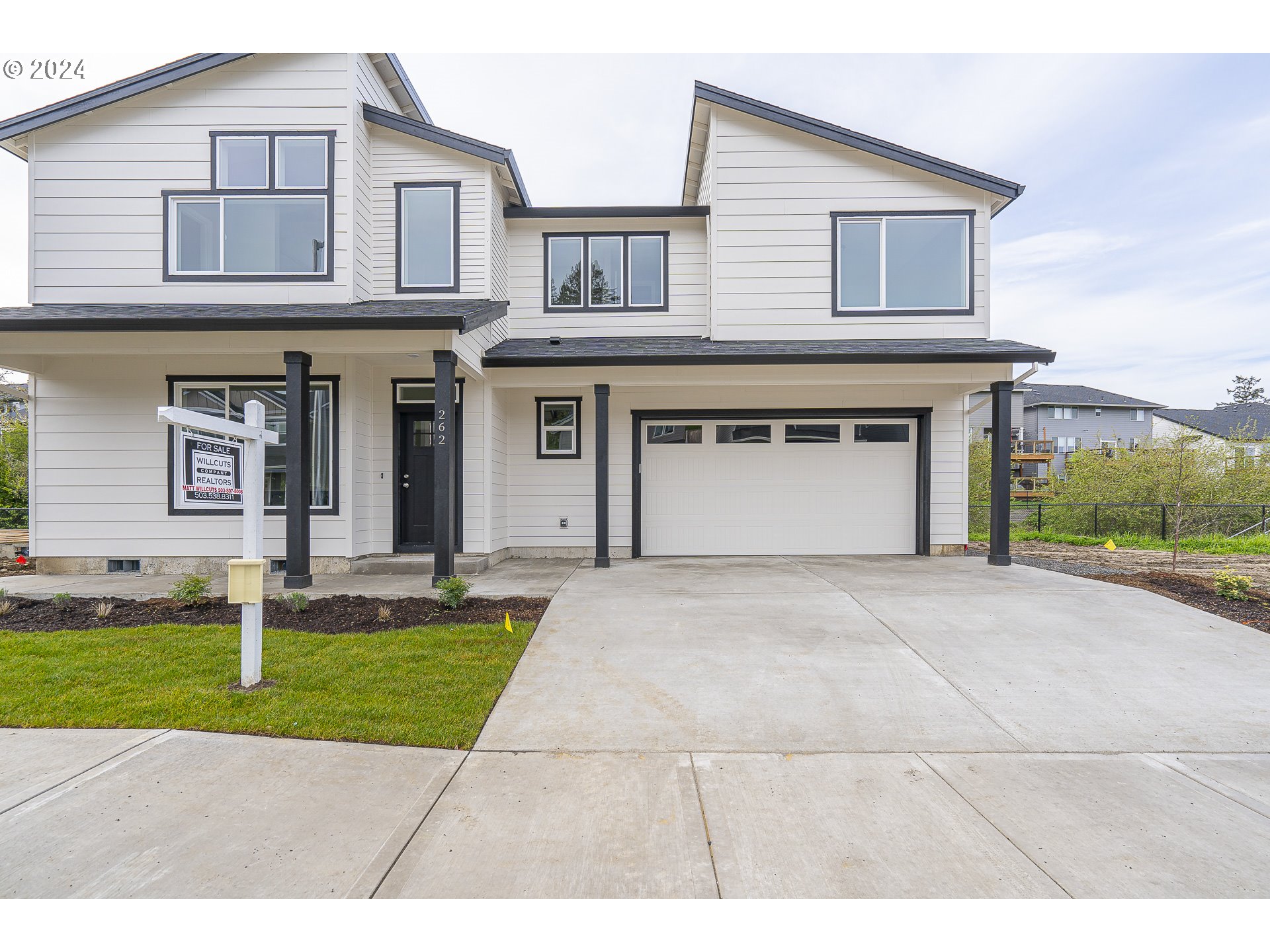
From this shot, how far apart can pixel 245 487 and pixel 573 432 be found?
6541mm

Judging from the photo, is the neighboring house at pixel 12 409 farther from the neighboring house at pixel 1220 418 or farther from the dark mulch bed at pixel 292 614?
the neighboring house at pixel 1220 418

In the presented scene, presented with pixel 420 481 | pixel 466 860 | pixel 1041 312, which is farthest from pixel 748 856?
pixel 1041 312

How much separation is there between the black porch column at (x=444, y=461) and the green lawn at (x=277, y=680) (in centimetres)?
213

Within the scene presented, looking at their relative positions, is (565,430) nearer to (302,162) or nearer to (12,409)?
(302,162)

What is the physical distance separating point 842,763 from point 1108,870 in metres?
1.16

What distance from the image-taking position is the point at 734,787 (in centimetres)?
302

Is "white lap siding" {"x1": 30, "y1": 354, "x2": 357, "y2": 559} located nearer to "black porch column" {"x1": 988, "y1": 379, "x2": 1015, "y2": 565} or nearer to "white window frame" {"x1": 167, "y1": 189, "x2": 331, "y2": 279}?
"white window frame" {"x1": 167, "y1": 189, "x2": 331, "y2": 279}

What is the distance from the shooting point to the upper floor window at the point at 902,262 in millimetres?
10008

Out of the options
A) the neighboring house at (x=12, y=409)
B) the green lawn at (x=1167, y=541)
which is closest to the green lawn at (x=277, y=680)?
the neighboring house at (x=12, y=409)

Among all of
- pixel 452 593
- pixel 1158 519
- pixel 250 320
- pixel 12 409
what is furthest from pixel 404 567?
pixel 12 409

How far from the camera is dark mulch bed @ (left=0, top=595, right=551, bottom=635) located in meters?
5.71

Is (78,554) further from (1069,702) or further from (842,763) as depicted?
(1069,702)

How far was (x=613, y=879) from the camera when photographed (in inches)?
90.3

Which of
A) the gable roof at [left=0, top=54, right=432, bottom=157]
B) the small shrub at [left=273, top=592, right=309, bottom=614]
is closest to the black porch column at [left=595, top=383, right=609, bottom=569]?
the small shrub at [left=273, top=592, right=309, bottom=614]
